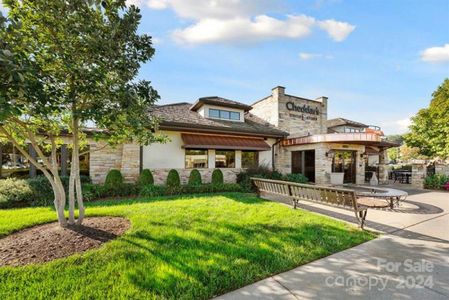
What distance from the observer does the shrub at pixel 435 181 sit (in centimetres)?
1500

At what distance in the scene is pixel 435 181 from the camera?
1521 cm

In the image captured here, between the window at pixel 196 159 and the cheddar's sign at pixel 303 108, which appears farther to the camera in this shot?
the cheddar's sign at pixel 303 108

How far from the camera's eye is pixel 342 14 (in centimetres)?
898

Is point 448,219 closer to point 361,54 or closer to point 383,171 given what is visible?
point 361,54

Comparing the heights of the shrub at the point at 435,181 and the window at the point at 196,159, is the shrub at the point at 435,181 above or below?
below

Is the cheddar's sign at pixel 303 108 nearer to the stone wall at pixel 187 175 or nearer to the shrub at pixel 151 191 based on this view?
the stone wall at pixel 187 175

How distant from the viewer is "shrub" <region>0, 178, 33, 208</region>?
27.5 feet

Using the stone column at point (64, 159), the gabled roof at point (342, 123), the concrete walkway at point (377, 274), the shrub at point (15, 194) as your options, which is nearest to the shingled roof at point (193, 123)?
the stone column at point (64, 159)

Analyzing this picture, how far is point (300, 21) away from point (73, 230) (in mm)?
10637

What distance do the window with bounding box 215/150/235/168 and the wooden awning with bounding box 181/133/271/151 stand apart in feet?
3.30

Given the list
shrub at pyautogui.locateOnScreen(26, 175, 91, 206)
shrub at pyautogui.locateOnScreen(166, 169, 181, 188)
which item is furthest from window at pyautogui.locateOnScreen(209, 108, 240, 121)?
shrub at pyautogui.locateOnScreen(26, 175, 91, 206)

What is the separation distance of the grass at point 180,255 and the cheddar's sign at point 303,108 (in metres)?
14.8

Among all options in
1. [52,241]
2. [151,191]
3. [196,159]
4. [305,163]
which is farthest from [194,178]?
[305,163]

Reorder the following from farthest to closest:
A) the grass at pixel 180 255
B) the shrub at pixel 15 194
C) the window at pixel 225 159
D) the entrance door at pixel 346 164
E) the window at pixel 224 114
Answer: the entrance door at pixel 346 164 < the window at pixel 224 114 < the window at pixel 225 159 < the shrub at pixel 15 194 < the grass at pixel 180 255
